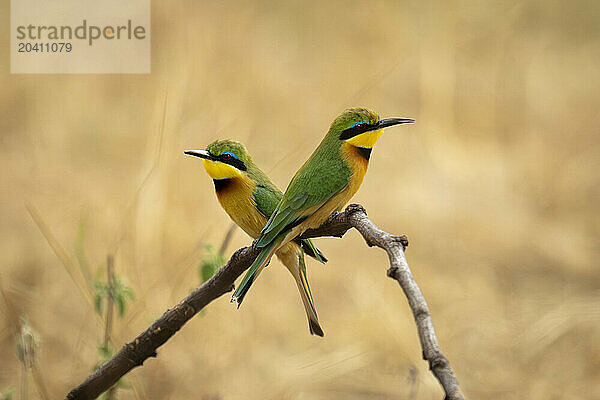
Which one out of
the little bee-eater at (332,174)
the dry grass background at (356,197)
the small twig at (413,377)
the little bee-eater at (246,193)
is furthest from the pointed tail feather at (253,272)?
the dry grass background at (356,197)

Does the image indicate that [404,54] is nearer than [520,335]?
No

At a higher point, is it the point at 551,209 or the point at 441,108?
the point at 441,108

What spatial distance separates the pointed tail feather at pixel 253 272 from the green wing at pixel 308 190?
2cm

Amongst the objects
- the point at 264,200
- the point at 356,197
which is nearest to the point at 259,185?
the point at 264,200

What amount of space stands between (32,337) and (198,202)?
160cm

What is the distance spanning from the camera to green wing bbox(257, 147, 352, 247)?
77 centimetres

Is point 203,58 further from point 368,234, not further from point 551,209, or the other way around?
point 368,234

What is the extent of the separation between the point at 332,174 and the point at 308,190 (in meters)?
0.05

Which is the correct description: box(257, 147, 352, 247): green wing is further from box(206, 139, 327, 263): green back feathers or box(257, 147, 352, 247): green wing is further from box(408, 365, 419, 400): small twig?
box(408, 365, 419, 400): small twig

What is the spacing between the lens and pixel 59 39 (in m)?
2.89

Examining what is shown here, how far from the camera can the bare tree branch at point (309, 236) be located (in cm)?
49

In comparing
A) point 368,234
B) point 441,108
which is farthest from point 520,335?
point 368,234

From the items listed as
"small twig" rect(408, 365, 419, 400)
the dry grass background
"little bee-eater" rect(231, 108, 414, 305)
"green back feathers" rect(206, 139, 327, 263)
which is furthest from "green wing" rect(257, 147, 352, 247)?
the dry grass background

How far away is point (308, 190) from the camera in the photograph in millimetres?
810
